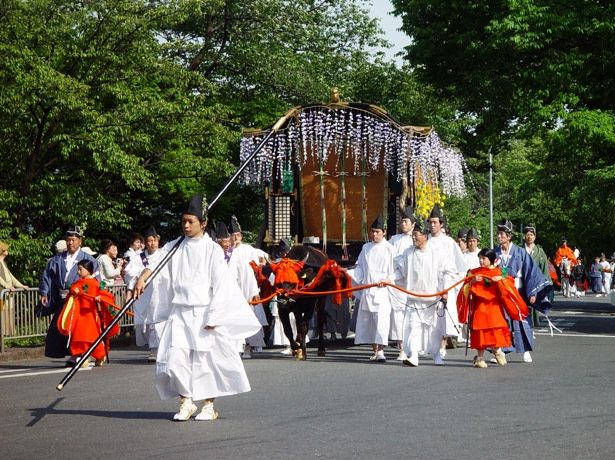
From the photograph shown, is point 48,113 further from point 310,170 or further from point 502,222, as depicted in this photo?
point 502,222

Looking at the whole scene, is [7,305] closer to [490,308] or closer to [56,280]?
[56,280]

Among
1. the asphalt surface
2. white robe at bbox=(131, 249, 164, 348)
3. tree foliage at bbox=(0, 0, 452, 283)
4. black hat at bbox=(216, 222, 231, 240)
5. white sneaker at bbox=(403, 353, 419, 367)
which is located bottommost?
the asphalt surface

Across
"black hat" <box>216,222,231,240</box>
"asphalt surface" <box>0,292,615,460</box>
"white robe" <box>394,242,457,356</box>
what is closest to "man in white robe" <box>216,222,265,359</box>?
"black hat" <box>216,222,231,240</box>

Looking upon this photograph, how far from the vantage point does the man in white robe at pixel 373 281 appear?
17.7m

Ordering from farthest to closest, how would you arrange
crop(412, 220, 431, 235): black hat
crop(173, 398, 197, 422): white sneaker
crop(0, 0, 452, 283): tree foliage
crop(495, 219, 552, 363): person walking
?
crop(0, 0, 452, 283): tree foliage
crop(495, 219, 552, 363): person walking
crop(412, 220, 431, 235): black hat
crop(173, 398, 197, 422): white sneaker

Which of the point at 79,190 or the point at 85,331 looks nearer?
the point at 85,331

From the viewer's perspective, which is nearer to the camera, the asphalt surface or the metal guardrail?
the asphalt surface

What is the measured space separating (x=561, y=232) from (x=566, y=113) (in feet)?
180

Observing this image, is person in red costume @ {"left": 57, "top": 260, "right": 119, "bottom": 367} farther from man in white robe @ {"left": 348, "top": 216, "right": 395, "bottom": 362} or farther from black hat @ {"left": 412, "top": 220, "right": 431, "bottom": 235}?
black hat @ {"left": 412, "top": 220, "right": 431, "bottom": 235}

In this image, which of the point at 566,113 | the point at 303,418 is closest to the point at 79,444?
the point at 303,418

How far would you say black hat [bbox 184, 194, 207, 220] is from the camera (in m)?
10.9

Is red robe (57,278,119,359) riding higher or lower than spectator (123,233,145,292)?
lower

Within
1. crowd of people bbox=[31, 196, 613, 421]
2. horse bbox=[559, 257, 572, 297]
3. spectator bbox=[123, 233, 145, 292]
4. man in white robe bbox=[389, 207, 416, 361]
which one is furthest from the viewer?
horse bbox=[559, 257, 572, 297]

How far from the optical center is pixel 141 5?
953 inches
